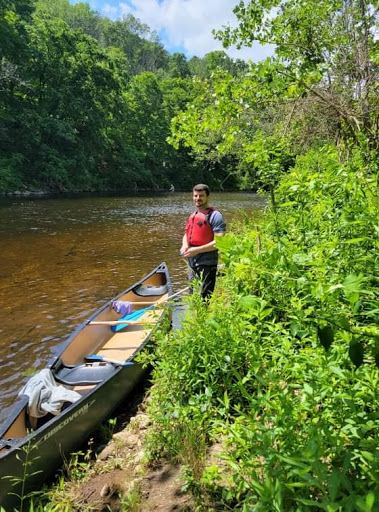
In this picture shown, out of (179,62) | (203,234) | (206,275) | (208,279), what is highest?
(179,62)

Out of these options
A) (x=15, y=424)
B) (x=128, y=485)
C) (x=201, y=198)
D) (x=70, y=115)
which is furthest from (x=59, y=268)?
(x=70, y=115)

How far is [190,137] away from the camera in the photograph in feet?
15.5

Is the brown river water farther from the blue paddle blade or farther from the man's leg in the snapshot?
the man's leg

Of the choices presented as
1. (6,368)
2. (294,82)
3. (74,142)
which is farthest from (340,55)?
(74,142)

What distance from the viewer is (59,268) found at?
9.74m

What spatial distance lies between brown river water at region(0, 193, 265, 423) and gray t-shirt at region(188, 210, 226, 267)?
164 cm

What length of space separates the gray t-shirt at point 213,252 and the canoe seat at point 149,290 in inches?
85.3

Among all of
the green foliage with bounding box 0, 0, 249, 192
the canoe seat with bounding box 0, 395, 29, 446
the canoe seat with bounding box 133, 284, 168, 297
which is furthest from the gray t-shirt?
the green foliage with bounding box 0, 0, 249, 192

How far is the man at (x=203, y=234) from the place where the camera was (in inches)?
190

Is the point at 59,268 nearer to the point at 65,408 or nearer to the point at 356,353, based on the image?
the point at 65,408

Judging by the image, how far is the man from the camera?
15.8ft

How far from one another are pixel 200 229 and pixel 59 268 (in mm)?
6069

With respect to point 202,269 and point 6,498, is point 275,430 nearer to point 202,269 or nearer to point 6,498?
point 6,498

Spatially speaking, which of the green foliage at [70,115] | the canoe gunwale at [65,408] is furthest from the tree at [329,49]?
the green foliage at [70,115]
